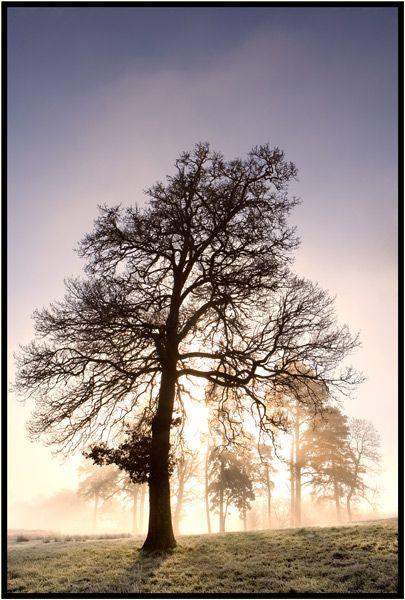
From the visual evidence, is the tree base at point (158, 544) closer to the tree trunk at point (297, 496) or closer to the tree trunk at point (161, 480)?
the tree trunk at point (161, 480)

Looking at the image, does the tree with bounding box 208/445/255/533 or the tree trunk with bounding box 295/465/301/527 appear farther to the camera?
the tree with bounding box 208/445/255/533

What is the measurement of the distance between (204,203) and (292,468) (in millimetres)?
27581

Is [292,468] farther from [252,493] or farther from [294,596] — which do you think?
[294,596]

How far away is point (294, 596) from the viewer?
343 inches

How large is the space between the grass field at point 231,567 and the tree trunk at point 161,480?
1.80ft

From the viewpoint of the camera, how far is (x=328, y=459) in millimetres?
35281

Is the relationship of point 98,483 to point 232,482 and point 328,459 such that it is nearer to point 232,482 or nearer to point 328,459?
point 232,482

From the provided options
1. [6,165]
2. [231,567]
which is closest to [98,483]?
[231,567]

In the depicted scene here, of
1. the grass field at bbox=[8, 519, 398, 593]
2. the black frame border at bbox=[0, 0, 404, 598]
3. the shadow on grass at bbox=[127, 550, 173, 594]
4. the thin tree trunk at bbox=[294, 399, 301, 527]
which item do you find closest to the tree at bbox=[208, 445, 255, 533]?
the thin tree trunk at bbox=[294, 399, 301, 527]

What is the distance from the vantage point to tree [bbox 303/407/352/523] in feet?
115

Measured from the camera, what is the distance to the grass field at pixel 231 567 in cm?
941

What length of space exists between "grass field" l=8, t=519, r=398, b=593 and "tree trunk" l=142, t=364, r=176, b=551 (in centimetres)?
55

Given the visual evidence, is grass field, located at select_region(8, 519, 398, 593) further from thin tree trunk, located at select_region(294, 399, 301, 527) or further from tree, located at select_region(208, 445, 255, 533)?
tree, located at select_region(208, 445, 255, 533)

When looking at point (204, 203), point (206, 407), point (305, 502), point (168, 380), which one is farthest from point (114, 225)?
point (305, 502)
